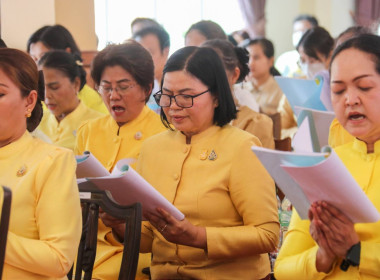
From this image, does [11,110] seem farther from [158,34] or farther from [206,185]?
[158,34]

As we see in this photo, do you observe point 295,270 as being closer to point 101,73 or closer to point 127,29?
point 101,73

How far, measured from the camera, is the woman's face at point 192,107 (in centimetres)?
248

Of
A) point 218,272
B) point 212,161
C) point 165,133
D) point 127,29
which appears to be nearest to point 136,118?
point 165,133

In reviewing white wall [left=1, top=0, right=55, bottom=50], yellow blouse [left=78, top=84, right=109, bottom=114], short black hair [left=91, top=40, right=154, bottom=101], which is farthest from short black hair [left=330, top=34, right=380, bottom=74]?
white wall [left=1, top=0, right=55, bottom=50]

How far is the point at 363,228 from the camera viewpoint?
190 cm

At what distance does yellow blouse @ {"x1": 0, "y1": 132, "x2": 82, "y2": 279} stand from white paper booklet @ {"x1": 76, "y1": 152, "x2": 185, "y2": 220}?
0.58 feet

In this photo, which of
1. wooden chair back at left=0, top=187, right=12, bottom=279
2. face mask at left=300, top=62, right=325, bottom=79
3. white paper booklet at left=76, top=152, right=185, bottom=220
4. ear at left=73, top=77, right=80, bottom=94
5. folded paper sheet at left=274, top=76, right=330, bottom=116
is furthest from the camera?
face mask at left=300, top=62, right=325, bottom=79

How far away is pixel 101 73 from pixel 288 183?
5.06ft

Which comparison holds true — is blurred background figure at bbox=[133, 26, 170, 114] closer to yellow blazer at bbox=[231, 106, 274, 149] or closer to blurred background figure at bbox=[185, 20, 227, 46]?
blurred background figure at bbox=[185, 20, 227, 46]

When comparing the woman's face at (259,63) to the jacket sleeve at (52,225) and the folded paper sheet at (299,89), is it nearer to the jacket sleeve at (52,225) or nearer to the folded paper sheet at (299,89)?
the folded paper sheet at (299,89)

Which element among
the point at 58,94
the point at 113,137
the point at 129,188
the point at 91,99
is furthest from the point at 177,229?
the point at 91,99

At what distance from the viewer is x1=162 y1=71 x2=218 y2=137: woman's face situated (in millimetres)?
2484

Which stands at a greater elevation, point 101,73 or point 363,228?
point 101,73

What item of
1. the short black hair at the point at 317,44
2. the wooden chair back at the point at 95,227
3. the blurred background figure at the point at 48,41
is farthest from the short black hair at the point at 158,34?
the wooden chair back at the point at 95,227
